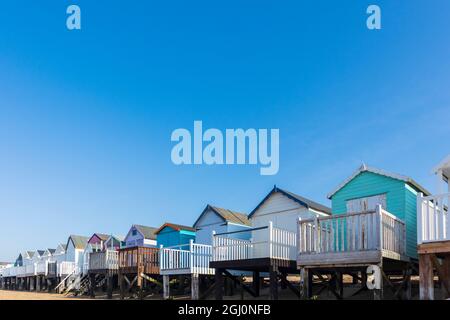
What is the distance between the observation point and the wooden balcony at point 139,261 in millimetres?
24703

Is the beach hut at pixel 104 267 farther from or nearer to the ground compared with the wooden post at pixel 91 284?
farther from the ground

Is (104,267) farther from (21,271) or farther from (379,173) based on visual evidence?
(21,271)

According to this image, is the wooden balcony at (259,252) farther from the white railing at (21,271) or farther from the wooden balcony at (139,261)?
the white railing at (21,271)

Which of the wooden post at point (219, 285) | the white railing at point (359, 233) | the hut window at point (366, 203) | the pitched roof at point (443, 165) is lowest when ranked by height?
the wooden post at point (219, 285)

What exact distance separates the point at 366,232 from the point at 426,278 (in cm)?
196

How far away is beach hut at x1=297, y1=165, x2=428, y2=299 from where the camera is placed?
13663 millimetres

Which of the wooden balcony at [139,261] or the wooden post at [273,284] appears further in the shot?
the wooden balcony at [139,261]

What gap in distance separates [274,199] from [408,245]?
812 cm

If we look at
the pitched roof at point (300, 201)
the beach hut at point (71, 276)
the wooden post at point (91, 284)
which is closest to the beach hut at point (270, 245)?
the pitched roof at point (300, 201)

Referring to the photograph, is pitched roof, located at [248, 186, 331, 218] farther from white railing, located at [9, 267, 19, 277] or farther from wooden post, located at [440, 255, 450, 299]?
white railing, located at [9, 267, 19, 277]

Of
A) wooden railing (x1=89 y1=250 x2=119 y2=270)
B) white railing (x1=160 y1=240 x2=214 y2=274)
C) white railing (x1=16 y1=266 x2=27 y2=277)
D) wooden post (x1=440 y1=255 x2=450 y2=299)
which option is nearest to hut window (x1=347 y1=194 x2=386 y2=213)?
wooden post (x1=440 y1=255 x2=450 y2=299)

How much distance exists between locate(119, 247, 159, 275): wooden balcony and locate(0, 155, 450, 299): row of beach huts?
52 mm

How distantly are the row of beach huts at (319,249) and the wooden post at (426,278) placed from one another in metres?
0.02
